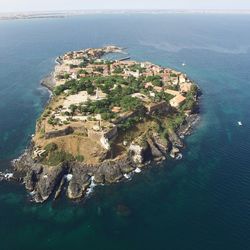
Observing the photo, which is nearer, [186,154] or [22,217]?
[22,217]

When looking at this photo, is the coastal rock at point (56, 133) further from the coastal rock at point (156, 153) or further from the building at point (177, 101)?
the building at point (177, 101)

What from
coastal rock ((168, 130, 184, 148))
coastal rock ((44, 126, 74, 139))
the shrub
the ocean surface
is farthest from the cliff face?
coastal rock ((44, 126, 74, 139))

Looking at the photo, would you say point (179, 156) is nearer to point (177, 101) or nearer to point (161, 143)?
point (161, 143)

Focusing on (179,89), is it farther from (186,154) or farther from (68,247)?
(68,247)

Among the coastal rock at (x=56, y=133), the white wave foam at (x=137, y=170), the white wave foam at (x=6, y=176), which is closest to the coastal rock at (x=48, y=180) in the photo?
the white wave foam at (x=6, y=176)

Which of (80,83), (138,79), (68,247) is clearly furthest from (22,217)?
(138,79)

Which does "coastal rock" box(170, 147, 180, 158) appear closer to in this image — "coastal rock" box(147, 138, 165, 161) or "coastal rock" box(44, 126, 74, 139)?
"coastal rock" box(147, 138, 165, 161)

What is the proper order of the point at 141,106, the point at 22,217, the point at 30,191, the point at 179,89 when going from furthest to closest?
the point at 179,89
the point at 141,106
the point at 30,191
the point at 22,217

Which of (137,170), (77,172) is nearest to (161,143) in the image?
(137,170)
